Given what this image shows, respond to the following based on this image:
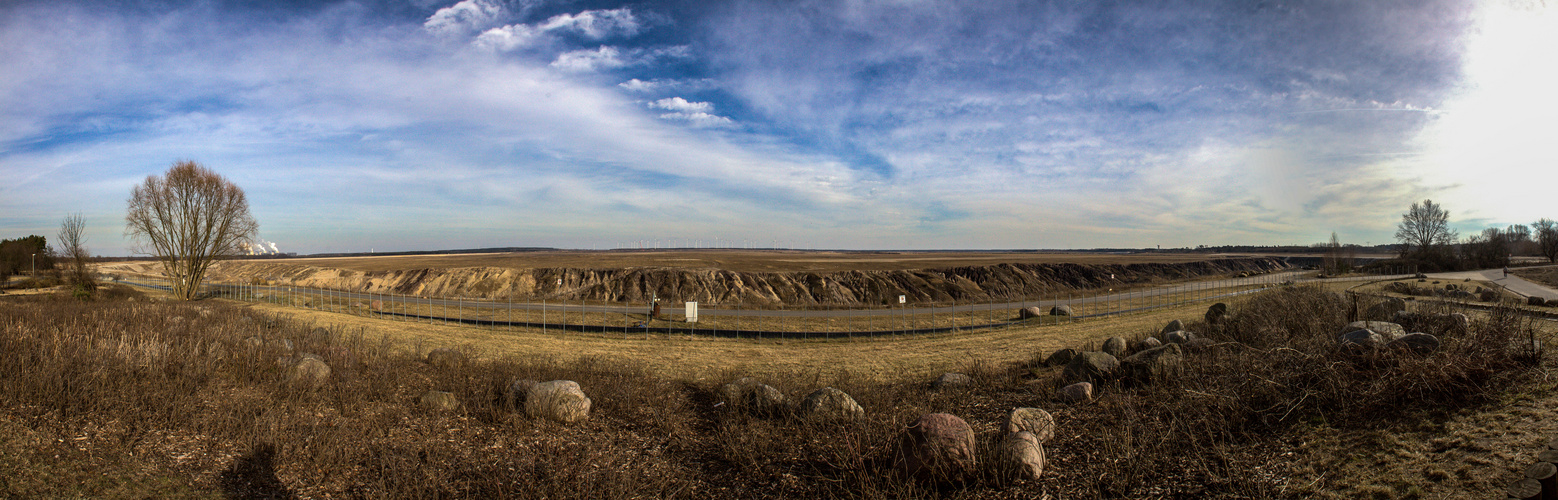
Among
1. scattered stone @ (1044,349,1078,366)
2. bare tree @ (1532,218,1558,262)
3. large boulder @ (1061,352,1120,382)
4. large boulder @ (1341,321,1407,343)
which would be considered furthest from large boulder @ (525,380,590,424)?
bare tree @ (1532,218,1558,262)

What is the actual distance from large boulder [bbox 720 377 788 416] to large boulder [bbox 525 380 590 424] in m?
2.40

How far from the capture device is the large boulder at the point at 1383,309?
14477 millimetres

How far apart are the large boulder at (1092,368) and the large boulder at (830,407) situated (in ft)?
16.9

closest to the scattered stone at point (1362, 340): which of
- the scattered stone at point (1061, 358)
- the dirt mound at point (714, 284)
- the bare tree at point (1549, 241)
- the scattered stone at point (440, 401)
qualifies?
the scattered stone at point (1061, 358)

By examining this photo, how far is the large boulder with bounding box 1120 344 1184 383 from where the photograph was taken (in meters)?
10.5

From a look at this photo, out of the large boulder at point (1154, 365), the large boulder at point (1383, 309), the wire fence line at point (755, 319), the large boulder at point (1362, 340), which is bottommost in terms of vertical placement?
the wire fence line at point (755, 319)

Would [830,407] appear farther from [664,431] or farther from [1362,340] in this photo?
[1362,340]

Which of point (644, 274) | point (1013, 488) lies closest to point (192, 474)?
point (1013, 488)

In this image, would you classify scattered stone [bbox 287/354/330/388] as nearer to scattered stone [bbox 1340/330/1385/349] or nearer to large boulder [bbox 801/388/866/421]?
large boulder [bbox 801/388/866/421]

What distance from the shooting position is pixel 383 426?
28.2 ft

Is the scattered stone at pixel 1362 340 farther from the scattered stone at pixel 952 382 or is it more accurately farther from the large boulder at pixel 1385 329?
the scattered stone at pixel 952 382

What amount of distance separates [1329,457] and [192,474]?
12627 mm

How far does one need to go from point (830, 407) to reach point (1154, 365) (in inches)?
245

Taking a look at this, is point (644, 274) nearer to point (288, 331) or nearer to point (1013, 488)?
point (288, 331)
